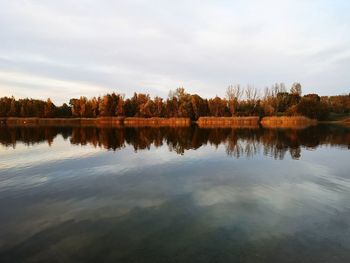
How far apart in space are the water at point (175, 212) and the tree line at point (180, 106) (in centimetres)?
7794

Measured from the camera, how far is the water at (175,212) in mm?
7117

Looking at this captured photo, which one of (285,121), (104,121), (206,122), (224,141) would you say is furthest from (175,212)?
(104,121)

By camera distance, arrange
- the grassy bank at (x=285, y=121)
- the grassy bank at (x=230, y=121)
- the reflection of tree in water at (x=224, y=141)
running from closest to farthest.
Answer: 1. the reflection of tree in water at (x=224, y=141)
2. the grassy bank at (x=285, y=121)
3. the grassy bank at (x=230, y=121)

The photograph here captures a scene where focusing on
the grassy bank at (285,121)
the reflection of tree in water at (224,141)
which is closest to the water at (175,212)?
the reflection of tree in water at (224,141)

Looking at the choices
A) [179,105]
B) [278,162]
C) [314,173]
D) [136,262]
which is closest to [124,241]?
[136,262]

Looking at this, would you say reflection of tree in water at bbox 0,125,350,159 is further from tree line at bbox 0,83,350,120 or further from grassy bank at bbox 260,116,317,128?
tree line at bbox 0,83,350,120

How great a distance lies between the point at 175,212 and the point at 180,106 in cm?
8777

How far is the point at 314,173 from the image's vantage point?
16312mm

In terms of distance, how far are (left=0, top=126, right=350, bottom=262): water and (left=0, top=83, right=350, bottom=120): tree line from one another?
256ft

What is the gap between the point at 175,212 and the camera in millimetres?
9859

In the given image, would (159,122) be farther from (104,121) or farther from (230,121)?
(230,121)

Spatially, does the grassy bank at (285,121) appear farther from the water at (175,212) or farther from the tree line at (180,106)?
the water at (175,212)

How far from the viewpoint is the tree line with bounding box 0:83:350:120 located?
9481 cm

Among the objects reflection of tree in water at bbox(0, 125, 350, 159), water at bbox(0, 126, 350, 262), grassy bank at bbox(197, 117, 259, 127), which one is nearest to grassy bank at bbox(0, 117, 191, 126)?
grassy bank at bbox(197, 117, 259, 127)
